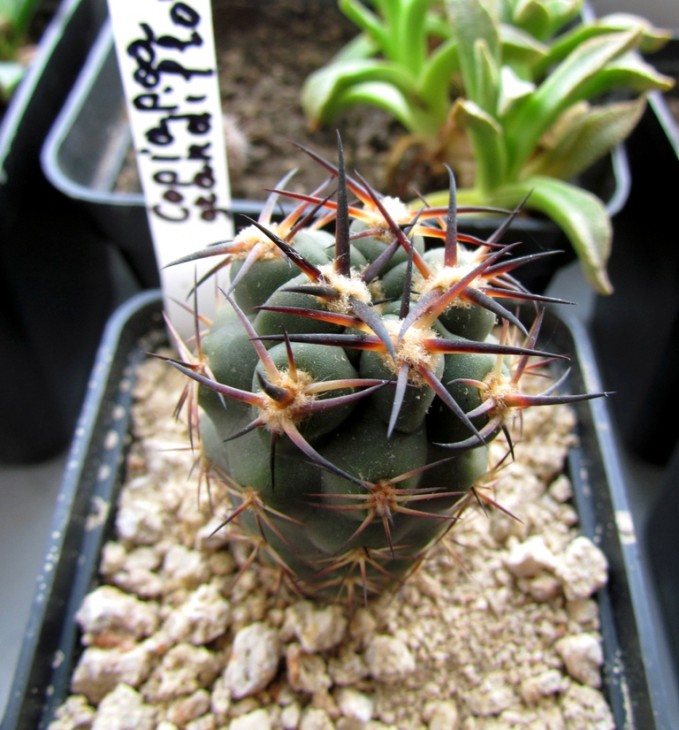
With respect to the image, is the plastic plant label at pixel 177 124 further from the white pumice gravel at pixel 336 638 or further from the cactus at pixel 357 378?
the white pumice gravel at pixel 336 638

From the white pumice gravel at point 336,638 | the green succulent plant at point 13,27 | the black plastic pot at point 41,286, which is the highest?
the green succulent plant at point 13,27

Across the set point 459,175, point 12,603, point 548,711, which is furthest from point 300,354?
point 459,175

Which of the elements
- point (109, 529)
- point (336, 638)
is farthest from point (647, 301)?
point (109, 529)

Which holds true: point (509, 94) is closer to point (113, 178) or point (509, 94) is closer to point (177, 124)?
point (177, 124)

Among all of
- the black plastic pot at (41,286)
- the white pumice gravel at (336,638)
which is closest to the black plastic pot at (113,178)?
the black plastic pot at (41,286)

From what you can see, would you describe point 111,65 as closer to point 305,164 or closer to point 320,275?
point 305,164

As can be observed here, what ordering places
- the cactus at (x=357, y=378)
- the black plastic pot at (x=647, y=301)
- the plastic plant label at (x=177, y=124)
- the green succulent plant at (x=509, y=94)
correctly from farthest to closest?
the black plastic pot at (x=647, y=301)
the green succulent plant at (x=509, y=94)
the plastic plant label at (x=177, y=124)
the cactus at (x=357, y=378)

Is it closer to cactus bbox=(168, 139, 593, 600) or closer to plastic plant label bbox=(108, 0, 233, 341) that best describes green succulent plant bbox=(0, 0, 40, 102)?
plastic plant label bbox=(108, 0, 233, 341)
